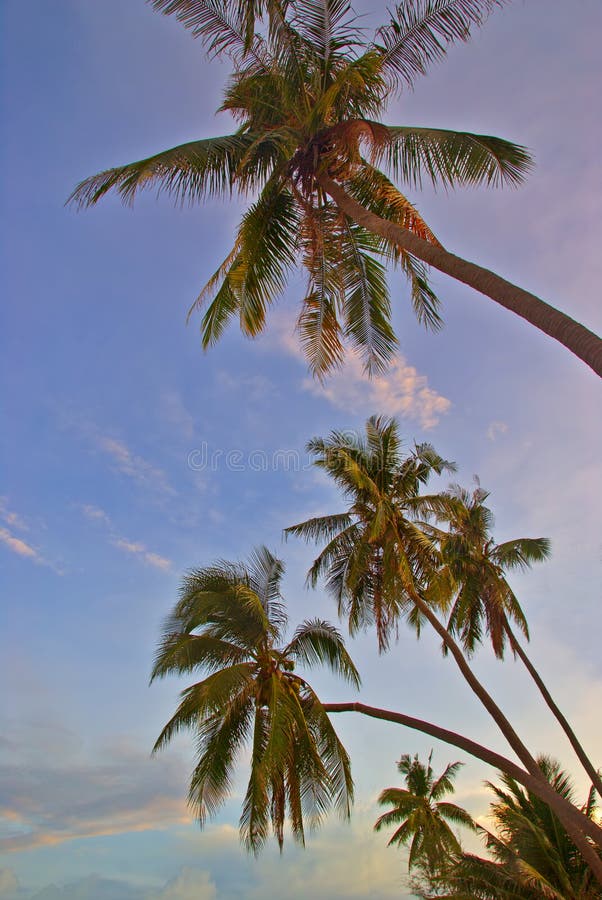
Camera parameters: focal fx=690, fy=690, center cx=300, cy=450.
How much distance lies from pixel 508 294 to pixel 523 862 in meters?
14.4

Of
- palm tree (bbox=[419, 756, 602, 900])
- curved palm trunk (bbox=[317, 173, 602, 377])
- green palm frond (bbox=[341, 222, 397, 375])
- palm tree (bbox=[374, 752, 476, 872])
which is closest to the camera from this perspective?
curved palm trunk (bbox=[317, 173, 602, 377])

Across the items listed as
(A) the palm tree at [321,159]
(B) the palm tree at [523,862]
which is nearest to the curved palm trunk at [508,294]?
(A) the palm tree at [321,159]

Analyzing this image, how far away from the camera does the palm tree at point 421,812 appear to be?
2419cm

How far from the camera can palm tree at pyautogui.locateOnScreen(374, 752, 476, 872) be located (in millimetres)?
24188

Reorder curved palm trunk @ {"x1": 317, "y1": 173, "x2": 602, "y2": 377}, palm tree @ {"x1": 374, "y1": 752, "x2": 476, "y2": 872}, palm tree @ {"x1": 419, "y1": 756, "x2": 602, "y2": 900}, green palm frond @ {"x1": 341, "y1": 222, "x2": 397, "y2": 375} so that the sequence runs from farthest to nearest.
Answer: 1. palm tree @ {"x1": 374, "y1": 752, "x2": 476, "y2": 872}
2. palm tree @ {"x1": 419, "y1": 756, "x2": 602, "y2": 900}
3. green palm frond @ {"x1": 341, "y1": 222, "x2": 397, "y2": 375}
4. curved palm trunk @ {"x1": 317, "y1": 173, "x2": 602, "y2": 377}

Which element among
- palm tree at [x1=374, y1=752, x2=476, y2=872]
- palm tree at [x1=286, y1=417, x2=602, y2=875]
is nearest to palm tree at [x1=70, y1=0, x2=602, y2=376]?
palm tree at [x1=286, y1=417, x2=602, y2=875]

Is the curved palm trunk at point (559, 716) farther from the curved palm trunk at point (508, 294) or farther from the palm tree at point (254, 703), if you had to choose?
the curved palm trunk at point (508, 294)

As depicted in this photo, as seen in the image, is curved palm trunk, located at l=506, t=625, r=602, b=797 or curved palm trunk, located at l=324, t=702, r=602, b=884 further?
curved palm trunk, located at l=506, t=625, r=602, b=797

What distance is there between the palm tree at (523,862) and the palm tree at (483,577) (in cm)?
184

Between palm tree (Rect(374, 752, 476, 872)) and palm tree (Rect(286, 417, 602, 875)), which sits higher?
palm tree (Rect(286, 417, 602, 875))

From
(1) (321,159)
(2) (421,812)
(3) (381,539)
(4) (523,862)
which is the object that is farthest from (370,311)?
(2) (421,812)

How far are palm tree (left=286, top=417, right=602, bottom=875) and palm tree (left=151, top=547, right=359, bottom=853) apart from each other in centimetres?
209

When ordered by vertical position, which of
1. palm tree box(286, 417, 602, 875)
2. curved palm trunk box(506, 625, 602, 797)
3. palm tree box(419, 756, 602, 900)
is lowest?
palm tree box(419, 756, 602, 900)

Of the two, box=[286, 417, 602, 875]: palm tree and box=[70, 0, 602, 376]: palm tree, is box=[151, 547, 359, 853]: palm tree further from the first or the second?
box=[70, 0, 602, 376]: palm tree
